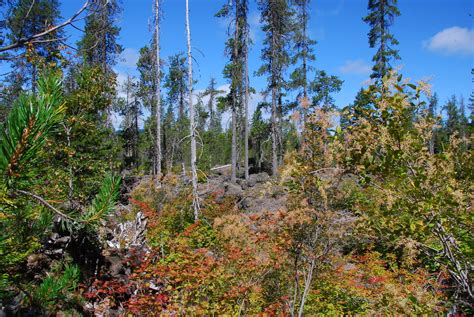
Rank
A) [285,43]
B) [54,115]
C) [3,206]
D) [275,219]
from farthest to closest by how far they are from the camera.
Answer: [285,43] < [275,219] < [3,206] < [54,115]

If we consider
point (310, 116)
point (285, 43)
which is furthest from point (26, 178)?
point (285, 43)

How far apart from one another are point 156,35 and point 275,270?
16942 mm

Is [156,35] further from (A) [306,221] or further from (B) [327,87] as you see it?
(A) [306,221]

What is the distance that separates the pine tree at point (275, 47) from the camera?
70.5 feet

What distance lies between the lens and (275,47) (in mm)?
22016

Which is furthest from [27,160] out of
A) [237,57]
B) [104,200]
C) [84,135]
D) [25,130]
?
[237,57]

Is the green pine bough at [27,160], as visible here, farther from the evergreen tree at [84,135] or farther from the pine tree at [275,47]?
the pine tree at [275,47]

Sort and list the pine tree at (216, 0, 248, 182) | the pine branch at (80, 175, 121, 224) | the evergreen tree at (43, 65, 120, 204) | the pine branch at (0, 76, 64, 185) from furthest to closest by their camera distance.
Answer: the pine tree at (216, 0, 248, 182)
the evergreen tree at (43, 65, 120, 204)
the pine branch at (80, 175, 121, 224)
the pine branch at (0, 76, 64, 185)

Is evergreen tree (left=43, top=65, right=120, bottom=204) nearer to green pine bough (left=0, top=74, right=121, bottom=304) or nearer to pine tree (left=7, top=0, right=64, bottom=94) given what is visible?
pine tree (left=7, top=0, right=64, bottom=94)

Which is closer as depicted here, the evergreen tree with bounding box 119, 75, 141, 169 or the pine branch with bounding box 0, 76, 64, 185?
the pine branch with bounding box 0, 76, 64, 185

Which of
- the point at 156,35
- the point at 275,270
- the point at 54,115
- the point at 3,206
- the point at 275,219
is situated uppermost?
the point at 156,35

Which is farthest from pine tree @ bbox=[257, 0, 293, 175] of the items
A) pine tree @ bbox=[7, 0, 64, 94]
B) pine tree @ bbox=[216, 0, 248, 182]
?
pine tree @ bbox=[7, 0, 64, 94]

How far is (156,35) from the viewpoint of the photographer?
1834cm

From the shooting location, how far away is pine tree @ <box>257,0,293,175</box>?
21484 millimetres
